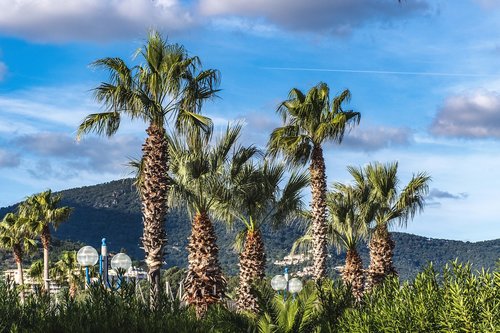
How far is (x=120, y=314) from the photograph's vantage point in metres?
9.48

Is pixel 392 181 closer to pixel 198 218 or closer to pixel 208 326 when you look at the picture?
pixel 198 218

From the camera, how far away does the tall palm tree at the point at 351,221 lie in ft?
114

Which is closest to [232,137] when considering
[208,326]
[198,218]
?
[198,218]

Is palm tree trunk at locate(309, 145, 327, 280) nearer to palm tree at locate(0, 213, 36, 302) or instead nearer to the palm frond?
the palm frond

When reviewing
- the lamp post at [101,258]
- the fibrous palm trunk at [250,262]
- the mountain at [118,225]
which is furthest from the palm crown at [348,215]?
the mountain at [118,225]

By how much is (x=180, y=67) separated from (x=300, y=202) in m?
8.77

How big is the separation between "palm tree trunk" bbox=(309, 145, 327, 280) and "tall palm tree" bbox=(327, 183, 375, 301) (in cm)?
461

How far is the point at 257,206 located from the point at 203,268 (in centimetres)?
374

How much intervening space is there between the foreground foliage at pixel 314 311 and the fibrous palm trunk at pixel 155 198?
437 inches

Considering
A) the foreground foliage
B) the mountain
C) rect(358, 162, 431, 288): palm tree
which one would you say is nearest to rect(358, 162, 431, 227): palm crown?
rect(358, 162, 431, 288): palm tree

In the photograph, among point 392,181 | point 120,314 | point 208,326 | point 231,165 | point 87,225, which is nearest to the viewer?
point 120,314

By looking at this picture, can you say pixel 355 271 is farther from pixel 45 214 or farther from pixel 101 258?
pixel 45 214

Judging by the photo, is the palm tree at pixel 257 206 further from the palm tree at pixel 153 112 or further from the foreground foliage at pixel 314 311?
the foreground foliage at pixel 314 311

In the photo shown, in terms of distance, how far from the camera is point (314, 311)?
38.8 feet
